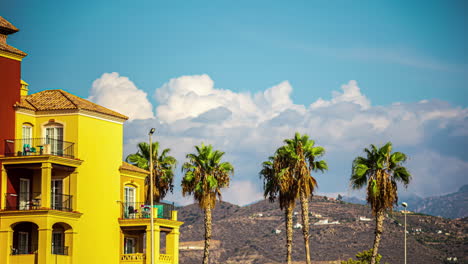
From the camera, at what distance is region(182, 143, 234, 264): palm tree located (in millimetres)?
82062

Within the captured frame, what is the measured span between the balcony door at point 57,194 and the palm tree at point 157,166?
16833 mm

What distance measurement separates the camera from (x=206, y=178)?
82125 millimetres

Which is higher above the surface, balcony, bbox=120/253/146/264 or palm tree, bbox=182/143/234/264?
palm tree, bbox=182/143/234/264

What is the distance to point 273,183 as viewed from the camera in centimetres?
8525

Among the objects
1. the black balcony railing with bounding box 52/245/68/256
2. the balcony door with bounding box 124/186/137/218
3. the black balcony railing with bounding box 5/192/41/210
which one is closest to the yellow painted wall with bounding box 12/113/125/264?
the black balcony railing with bounding box 52/245/68/256

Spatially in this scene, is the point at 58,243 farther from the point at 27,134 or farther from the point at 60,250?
the point at 27,134

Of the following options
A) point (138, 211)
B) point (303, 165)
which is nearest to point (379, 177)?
point (303, 165)

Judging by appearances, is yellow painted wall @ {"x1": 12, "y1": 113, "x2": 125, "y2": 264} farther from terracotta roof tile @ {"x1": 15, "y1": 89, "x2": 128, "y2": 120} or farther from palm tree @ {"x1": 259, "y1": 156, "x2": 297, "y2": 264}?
palm tree @ {"x1": 259, "y1": 156, "x2": 297, "y2": 264}

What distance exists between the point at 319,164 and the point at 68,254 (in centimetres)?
2668

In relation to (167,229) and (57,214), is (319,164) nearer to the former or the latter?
(167,229)

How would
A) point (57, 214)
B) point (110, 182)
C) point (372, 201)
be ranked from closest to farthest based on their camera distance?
point (57, 214) < point (110, 182) < point (372, 201)

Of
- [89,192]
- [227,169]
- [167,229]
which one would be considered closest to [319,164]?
[227,169]

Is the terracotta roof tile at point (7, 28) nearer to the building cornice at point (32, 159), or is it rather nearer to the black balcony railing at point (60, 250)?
the building cornice at point (32, 159)

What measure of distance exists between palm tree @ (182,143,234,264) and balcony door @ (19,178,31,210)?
754 inches
